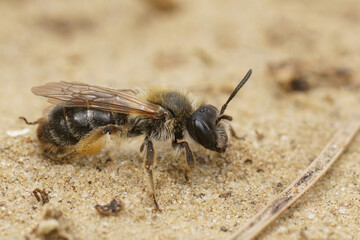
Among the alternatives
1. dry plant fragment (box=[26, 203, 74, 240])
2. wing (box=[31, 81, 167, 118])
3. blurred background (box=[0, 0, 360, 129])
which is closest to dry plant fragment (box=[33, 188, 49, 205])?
dry plant fragment (box=[26, 203, 74, 240])

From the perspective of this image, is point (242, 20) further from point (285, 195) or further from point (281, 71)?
point (285, 195)

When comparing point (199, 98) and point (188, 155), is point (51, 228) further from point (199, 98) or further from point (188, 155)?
point (199, 98)

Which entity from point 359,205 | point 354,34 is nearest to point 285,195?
point 359,205

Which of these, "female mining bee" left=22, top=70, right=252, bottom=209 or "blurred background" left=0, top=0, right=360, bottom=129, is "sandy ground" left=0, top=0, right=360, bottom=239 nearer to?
"blurred background" left=0, top=0, right=360, bottom=129

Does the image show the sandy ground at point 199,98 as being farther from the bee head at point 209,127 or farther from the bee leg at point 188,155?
the bee head at point 209,127

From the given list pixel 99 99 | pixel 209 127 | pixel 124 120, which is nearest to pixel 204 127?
pixel 209 127

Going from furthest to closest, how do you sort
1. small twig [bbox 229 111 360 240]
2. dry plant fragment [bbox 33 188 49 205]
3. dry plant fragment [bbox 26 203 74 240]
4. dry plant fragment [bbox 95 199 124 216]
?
dry plant fragment [bbox 33 188 49 205] < dry plant fragment [bbox 95 199 124 216] < small twig [bbox 229 111 360 240] < dry plant fragment [bbox 26 203 74 240]

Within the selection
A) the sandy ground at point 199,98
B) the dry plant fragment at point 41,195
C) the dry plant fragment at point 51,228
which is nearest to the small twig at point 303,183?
the sandy ground at point 199,98
